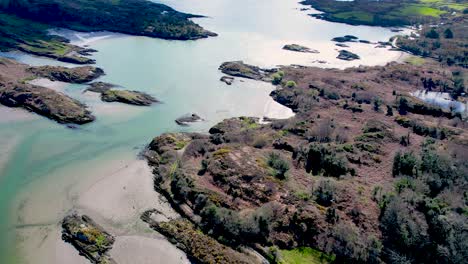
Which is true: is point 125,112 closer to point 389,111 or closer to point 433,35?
point 389,111

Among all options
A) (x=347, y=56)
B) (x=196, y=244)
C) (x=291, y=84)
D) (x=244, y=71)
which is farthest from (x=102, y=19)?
(x=196, y=244)

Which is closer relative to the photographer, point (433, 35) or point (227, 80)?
point (227, 80)

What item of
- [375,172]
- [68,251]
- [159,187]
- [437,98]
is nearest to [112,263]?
[68,251]

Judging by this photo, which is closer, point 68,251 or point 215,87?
point 68,251

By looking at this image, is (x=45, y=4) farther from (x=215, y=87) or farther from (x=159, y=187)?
(x=159, y=187)

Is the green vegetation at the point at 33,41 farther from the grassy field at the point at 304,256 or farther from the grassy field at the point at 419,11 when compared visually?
the grassy field at the point at 419,11

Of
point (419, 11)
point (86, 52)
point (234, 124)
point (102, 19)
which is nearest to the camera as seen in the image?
point (234, 124)

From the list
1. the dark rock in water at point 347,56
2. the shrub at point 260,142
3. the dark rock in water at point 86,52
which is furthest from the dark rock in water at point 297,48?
the shrub at point 260,142
